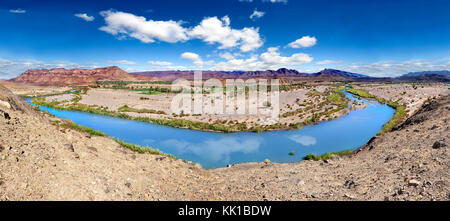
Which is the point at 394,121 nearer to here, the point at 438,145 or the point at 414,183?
the point at 438,145

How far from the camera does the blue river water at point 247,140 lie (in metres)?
17.4

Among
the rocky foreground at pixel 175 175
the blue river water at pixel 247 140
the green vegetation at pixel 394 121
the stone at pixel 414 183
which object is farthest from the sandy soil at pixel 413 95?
the stone at pixel 414 183

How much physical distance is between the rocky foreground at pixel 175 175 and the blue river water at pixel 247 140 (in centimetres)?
543

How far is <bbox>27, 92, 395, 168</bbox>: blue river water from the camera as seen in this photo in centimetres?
1742

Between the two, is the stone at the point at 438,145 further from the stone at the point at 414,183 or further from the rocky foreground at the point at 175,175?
the stone at the point at 414,183

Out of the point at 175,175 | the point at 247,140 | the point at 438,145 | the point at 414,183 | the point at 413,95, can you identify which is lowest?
the point at 247,140

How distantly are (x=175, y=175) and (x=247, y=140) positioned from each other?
41.6 ft

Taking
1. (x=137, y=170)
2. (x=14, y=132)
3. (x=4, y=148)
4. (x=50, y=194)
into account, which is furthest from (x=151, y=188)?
(x=14, y=132)

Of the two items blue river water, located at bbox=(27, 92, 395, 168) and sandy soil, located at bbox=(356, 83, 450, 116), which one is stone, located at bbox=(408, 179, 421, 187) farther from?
sandy soil, located at bbox=(356, 83, 450, 116)

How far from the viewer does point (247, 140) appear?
21641 mm

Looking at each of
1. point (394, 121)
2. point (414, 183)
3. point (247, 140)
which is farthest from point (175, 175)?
point (394, 121)
